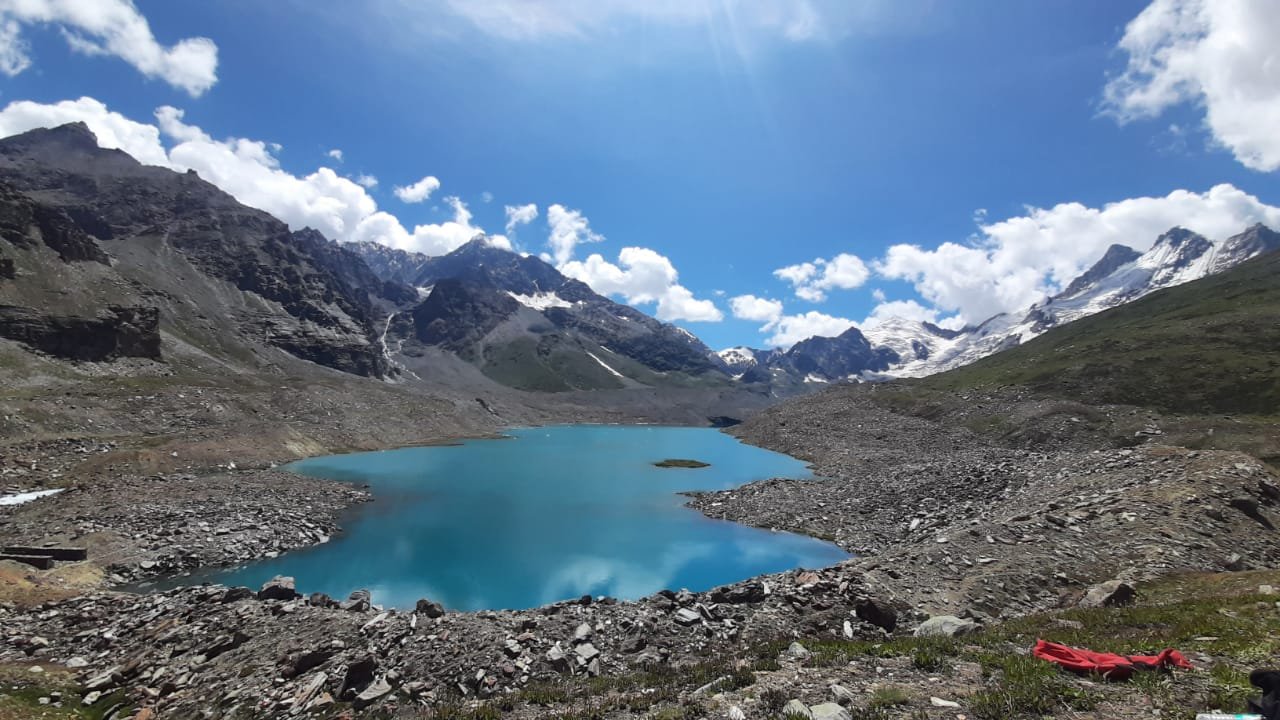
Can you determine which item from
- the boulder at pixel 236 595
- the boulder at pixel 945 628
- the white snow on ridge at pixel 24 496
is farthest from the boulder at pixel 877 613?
the white snow on ridge at pixel 24 496

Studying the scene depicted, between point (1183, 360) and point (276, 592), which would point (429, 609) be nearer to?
point (276, 592)

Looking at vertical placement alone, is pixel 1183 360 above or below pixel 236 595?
above

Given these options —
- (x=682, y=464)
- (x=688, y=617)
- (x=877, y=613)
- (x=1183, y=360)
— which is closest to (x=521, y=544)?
(x=688, y=617)

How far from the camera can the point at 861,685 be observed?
474 inches

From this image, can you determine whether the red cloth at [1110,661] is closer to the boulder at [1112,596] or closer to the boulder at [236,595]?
the boulder at [1112,596]

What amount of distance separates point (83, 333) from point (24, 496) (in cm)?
9882

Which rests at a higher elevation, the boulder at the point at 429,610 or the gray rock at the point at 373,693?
the boulder at the point at 429,610

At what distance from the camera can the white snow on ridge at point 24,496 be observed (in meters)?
41.0

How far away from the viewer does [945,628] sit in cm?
1730

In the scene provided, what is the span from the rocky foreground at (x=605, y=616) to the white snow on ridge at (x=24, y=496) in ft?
10.00

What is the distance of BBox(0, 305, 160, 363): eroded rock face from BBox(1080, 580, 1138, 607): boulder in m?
157

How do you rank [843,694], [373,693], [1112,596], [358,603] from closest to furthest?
[843,694], [373,693], [1112,596], [358,603]

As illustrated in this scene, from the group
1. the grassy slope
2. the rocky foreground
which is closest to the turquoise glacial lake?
the rocky foreground

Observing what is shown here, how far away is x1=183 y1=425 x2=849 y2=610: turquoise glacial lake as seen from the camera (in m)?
33.5
